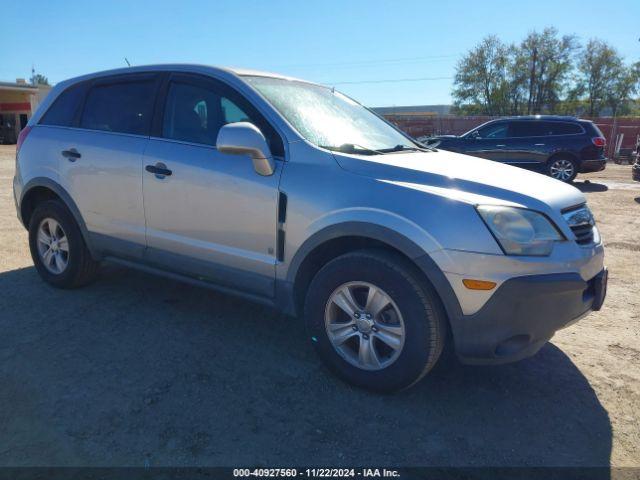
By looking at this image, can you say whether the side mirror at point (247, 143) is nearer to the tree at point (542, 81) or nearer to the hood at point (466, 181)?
the hood at point (466, 181)

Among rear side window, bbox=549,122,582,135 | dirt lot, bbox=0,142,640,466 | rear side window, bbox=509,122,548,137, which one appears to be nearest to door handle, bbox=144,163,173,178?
dirt lot, bbox=0,142,640,466

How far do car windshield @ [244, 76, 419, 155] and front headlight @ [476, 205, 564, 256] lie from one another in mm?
973

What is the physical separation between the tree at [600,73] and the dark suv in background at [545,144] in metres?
52.0

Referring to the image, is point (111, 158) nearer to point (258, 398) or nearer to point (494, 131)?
point (258, 398)

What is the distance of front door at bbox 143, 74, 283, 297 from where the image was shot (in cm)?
333

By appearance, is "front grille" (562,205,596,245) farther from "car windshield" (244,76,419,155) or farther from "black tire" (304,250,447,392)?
"car windshield" (244,76,419,155)

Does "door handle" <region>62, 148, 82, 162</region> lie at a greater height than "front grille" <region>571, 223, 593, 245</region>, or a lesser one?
greater

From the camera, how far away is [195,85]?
12.5ft

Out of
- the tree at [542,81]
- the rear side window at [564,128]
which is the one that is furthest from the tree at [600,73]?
the rear side window at [564,128]

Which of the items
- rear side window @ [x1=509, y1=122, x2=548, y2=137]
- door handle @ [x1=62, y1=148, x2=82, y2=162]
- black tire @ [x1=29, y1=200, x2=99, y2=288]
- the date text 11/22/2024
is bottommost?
the date text 11/22/2024

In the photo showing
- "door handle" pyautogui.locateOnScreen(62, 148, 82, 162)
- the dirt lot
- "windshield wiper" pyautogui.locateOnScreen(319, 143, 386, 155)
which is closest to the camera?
the dirt lot

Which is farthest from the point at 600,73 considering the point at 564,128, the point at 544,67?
the point at 564,128

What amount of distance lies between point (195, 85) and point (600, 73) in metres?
65.3

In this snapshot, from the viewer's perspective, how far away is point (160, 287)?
4.82 m
